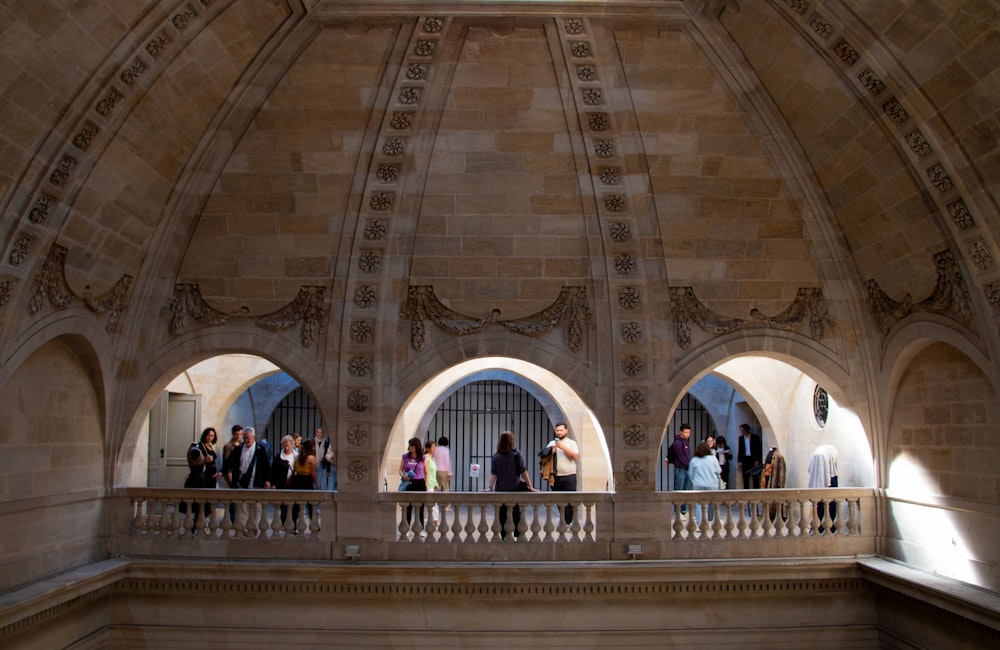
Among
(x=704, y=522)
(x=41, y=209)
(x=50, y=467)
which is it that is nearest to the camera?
(x=41, y=209)

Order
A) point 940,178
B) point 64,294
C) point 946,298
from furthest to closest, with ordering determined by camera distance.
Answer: point 64,294, point 946,298, point 940,178

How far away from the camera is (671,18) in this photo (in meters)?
9.65

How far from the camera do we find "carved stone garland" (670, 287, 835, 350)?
35.0 feet

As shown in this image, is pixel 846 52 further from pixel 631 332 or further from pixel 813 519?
pixel 813 519

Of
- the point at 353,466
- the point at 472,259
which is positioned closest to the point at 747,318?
the point at 472,259

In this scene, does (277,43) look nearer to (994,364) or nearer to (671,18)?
(671,18)

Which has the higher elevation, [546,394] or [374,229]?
[374,229]

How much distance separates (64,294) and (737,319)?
7.35 meters

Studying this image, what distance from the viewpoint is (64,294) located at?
9.23 meters

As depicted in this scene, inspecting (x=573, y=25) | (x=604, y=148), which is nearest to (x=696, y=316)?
(x=604, y=148)

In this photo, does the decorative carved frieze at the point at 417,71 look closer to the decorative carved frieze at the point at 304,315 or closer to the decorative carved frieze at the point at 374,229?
the decorative carved frieze at the point at 374,229

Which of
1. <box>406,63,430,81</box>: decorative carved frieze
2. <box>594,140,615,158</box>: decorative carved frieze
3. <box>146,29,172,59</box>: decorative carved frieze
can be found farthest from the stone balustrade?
<box>146,29,172,59</box>: decorative carved frieze

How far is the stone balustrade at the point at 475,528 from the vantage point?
10.2 m

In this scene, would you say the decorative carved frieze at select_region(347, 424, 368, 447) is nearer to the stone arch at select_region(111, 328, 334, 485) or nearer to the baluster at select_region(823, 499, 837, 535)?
the stone arch at select_region(111, 328, 334, 485)
